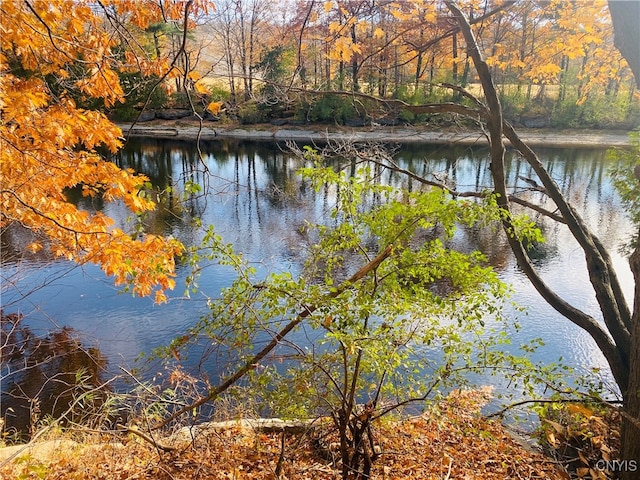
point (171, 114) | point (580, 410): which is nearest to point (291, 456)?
point (580, 410)

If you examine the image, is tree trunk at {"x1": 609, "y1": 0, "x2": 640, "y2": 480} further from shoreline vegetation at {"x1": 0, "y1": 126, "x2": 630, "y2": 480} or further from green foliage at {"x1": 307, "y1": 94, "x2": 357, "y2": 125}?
green foliage at {"x1": 307, "y1": 94, "x2": 357, "y2": 125}

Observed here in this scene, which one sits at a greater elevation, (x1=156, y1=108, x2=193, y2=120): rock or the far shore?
(x1=156, y1=108, x2=193, y2=120): rock

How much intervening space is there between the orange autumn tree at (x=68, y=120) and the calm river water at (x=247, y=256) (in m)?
0.66

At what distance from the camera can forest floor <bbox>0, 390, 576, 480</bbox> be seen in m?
3.36

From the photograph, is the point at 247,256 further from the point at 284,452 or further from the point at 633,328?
the point at 633,328

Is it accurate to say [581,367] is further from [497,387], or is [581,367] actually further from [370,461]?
[370,461]

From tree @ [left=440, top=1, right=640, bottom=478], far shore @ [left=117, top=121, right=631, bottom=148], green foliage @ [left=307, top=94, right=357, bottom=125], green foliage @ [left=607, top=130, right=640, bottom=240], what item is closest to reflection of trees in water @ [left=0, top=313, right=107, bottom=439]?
tree @ [left=440, top=1, right=640, bottom=478]

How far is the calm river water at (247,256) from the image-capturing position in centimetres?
714

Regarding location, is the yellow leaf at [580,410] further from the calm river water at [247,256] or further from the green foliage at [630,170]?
the green foliage at [630,170]

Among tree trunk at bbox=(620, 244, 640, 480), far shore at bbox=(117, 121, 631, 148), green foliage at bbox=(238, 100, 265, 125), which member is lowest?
tree trunk at bbox=(620, 244, 640, 480)

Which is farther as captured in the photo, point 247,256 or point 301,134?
point 301,134

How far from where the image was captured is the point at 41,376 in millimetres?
6430

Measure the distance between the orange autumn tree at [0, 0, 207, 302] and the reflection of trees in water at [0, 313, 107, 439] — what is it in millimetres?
1839

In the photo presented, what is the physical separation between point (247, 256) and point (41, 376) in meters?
4.74
